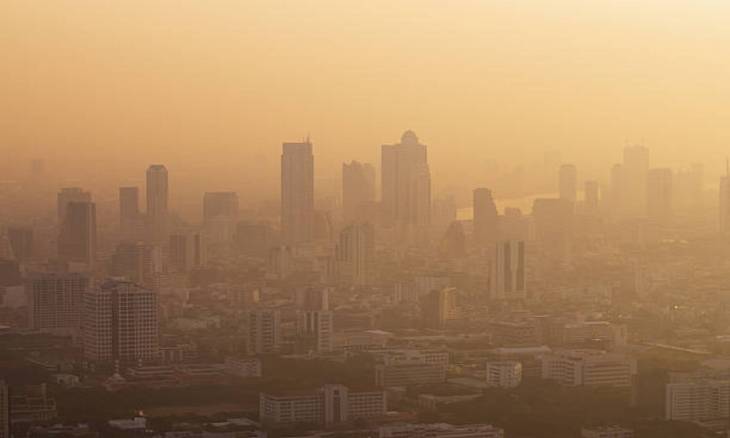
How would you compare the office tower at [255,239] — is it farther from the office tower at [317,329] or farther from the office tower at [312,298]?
the office tower at [317,329]

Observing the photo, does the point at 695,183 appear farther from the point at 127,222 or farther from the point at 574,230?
the point at 127,222

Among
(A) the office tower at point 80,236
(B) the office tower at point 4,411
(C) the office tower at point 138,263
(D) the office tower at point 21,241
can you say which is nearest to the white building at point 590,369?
(B) the office tower at point 4,411

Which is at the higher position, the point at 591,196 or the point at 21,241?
the point at 591,196

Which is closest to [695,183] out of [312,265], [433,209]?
[433,209]

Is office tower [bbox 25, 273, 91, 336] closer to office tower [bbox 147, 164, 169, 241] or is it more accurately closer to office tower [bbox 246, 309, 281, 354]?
office tower [bbox 147, 164, 169, 241]

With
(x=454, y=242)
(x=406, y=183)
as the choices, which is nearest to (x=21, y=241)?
(x=406, y=183)

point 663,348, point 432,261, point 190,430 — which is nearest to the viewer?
point 190,430

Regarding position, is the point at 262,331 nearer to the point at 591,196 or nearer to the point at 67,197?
the point at 67,197

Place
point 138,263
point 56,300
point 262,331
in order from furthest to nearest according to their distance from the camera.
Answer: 1. point 138,263
2. point 56,300
3. point 262,331
